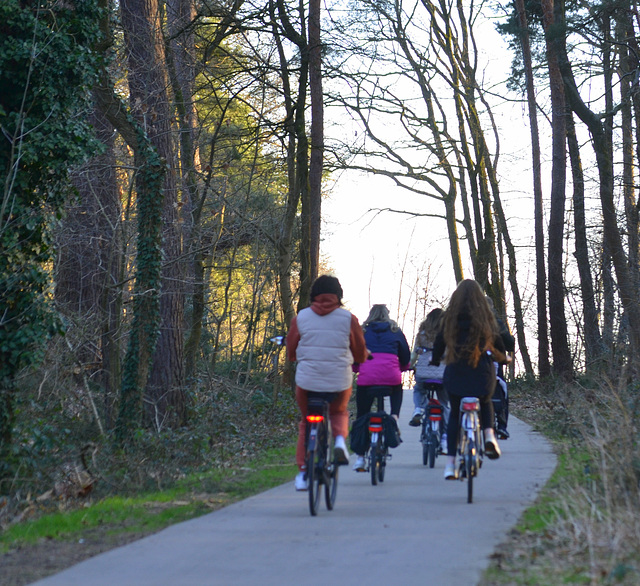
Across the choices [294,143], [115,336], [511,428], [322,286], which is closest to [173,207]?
[115,336]

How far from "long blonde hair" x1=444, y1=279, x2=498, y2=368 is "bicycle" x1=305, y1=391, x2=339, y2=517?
1348 millimetres

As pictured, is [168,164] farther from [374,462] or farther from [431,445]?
[374,462]

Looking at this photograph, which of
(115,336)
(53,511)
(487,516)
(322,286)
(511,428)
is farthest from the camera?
(115,336)

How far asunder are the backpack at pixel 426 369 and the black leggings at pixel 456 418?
2.70 metres

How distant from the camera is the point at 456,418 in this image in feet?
29.6

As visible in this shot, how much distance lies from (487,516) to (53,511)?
4395mm

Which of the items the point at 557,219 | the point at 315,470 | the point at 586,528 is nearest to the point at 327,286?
the point at 315,470

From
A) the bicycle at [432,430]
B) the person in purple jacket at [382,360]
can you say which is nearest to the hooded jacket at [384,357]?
the person in purple jacket at [382,360]

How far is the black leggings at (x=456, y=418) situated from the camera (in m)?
8.95

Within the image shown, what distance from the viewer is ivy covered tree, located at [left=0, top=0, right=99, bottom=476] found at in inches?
476

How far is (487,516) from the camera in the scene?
781 centimetres

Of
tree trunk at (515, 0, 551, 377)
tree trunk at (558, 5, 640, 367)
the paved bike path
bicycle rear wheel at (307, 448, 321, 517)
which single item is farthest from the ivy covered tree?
tree trunk at (515, 0, 551, 377)

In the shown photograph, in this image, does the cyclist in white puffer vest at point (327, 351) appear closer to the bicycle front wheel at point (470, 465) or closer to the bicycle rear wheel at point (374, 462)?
the bicycle front wheel at point (470, 465)

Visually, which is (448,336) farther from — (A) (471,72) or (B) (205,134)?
(A) (471,72)
